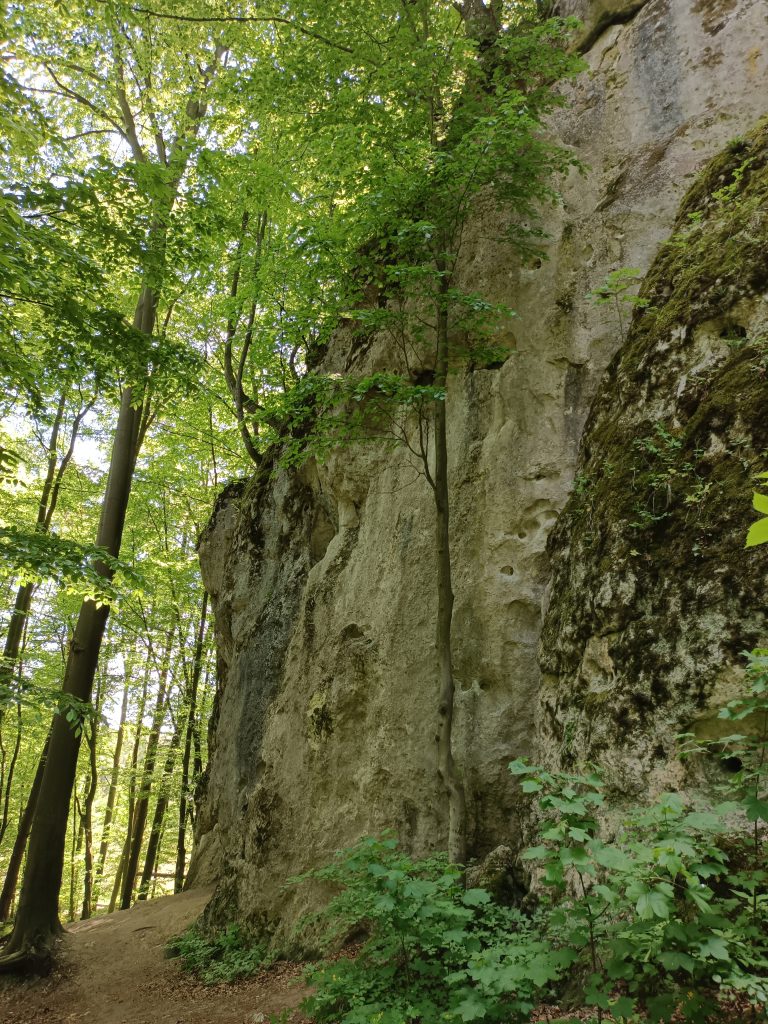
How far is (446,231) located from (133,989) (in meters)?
11.4

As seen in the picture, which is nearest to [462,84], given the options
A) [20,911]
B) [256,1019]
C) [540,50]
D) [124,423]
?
[540,50]

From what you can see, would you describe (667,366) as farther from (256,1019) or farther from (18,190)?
(256,1019)

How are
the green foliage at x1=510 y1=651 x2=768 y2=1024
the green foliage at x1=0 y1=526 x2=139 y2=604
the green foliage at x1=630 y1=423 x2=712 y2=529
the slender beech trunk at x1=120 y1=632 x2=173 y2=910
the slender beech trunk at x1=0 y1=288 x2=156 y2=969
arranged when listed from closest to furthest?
1. the green foliage at x1=510 y1=651 x2=768 y2=1024
2. the green foliage at x1=630 y1=423 x2=712 y2=529
3. the green foliage at x1=0 y1=526 x2=139 y2=604
4. the slender beech trunk at x1=0 y1=288 x2=156 y2=969
5. the slender beech trunk at x1=120 y1=632 x2=173 y2=910

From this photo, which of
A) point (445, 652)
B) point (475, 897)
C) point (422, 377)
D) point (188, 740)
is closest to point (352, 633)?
point (445, 652)

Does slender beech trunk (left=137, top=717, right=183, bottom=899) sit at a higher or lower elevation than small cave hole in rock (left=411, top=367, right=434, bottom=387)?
lower

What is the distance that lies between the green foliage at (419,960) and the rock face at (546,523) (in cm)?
178

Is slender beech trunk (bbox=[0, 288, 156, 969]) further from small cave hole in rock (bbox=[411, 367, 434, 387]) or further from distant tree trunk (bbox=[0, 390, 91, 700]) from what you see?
small cave hole in rock (bbox=[411, 367, 434, 387])

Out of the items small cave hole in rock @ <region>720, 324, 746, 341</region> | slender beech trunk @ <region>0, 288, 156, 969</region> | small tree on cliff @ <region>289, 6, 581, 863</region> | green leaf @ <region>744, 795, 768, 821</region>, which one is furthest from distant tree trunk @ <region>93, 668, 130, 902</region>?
green leaf @ <region>744, 795, 768, 821</region>

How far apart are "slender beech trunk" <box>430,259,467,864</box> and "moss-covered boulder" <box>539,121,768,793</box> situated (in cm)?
115

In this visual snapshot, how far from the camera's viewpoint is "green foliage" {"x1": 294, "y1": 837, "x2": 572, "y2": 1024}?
340 centimetres

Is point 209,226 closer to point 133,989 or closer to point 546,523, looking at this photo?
point 546,523

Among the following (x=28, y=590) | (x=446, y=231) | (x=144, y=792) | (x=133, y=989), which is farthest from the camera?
(x=144, y=792)

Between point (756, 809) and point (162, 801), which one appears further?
point (162, 801)

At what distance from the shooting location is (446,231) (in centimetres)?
805
